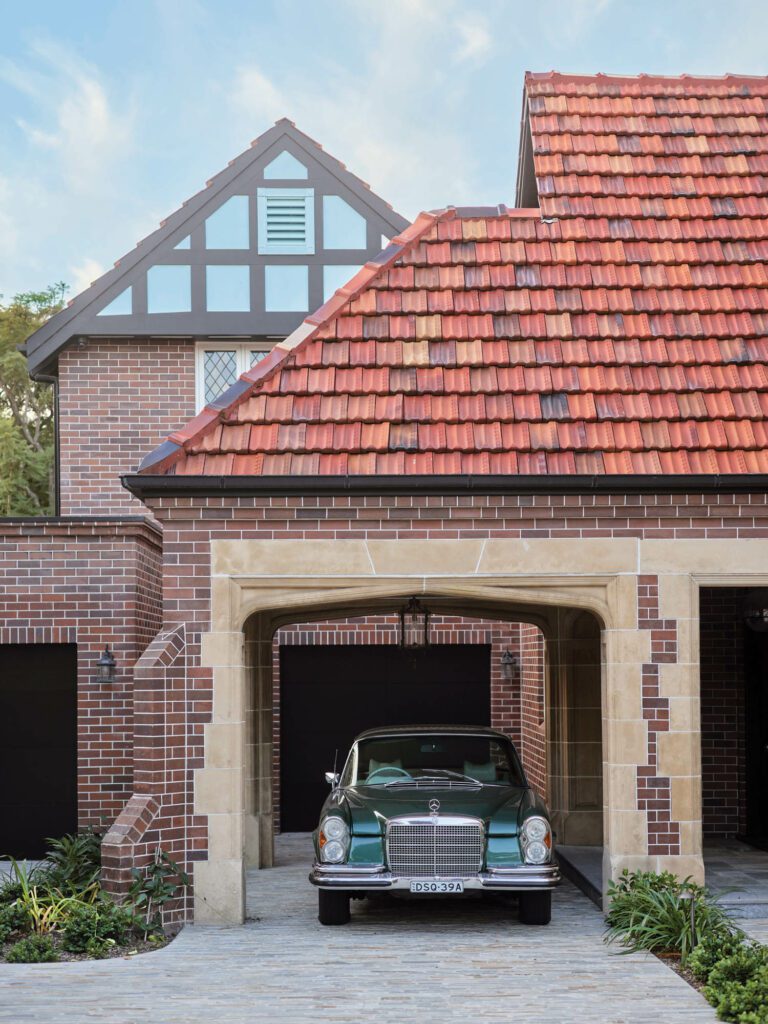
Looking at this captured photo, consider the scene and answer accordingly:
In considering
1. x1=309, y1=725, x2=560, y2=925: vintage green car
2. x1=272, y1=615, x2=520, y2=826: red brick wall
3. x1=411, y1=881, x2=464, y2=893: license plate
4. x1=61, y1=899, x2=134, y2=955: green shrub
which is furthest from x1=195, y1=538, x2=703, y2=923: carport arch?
x1=272, y1=615, x2=520, y2=826: red brick wall

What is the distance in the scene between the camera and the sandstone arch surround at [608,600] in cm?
1005

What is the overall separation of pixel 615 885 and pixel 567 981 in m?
1.97

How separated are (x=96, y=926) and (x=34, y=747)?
5.03m

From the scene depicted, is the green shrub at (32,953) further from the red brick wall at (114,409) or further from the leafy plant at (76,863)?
the red brick wall at (114,409)

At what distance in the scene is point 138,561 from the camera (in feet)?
43.6

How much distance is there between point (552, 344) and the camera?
1122cm

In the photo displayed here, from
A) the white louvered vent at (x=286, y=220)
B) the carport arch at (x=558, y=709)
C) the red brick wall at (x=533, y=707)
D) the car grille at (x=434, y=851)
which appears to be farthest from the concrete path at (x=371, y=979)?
the white louvered vent at (x=286, y=220)

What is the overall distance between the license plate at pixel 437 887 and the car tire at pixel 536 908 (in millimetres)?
731

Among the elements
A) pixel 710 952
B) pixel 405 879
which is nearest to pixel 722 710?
pixel 405 879

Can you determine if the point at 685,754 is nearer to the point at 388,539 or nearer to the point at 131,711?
the point at 388,539

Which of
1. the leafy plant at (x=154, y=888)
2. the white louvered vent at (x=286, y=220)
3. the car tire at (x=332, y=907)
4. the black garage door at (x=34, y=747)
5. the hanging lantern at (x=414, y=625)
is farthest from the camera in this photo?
the white louvered vent at (x=286, y=220)

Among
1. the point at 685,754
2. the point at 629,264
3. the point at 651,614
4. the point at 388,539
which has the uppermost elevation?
the point at 629,264

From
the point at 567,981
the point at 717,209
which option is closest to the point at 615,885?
the point at 567,981

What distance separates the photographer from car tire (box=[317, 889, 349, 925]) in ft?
31.9
